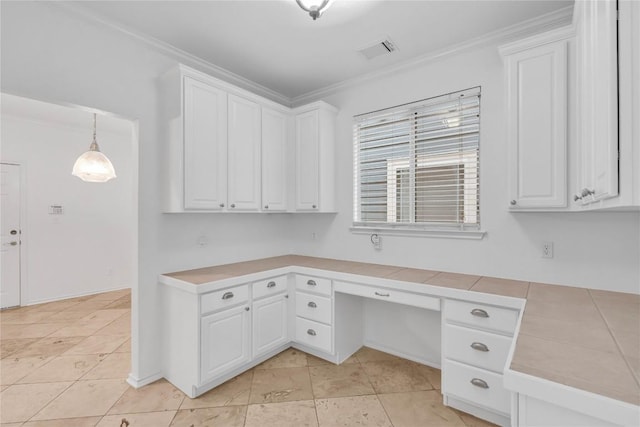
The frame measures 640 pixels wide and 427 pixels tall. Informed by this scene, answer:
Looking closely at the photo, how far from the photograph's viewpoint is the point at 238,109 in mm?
2826

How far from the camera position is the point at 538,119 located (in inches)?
77.6

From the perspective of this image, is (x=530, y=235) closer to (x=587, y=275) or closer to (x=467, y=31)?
(x=587, y=275)

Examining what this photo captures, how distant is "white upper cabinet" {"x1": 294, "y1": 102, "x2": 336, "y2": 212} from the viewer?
127 inches

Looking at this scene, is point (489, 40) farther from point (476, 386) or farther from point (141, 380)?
point (141, 380)

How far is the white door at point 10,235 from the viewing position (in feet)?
14.0

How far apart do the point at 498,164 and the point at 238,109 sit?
2.32 meters

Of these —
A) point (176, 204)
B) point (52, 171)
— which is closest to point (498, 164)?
point (176, 204)

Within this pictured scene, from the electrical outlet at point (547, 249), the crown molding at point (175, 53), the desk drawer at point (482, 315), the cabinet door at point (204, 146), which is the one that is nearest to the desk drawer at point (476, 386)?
the desk drawer at point (482, 315)

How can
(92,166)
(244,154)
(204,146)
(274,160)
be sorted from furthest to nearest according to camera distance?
(92,166) → (274,160) → (244,154) → (204,146)

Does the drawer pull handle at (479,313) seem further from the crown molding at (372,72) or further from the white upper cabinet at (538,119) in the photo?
the crown molding at (372,72)

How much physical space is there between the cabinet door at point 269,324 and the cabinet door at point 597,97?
2384 millimetres

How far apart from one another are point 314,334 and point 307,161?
1774 mm

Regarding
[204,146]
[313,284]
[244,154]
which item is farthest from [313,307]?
[204,146]

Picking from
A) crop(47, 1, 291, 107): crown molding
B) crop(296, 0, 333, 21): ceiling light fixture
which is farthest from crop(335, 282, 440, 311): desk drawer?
crop(47, 1, 291, 107): crown molding
